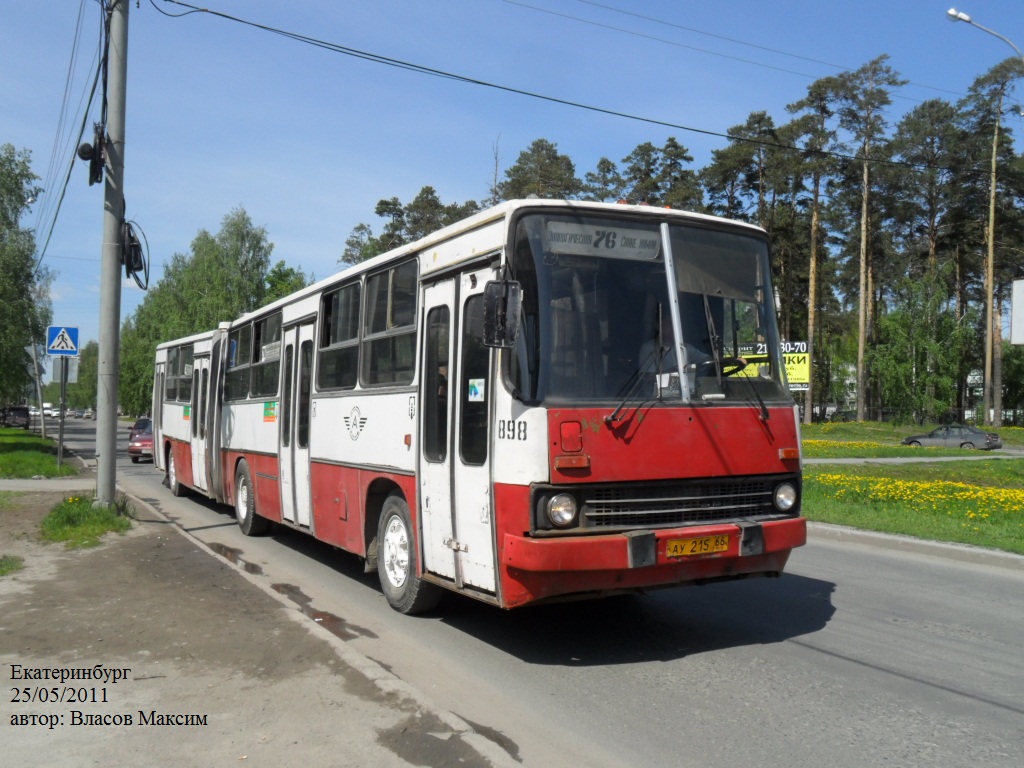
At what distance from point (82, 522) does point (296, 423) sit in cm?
395

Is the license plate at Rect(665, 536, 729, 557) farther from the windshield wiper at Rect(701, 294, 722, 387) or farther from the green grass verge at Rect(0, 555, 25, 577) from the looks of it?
the green grass verge at Rect(0, 555, 25, 577)

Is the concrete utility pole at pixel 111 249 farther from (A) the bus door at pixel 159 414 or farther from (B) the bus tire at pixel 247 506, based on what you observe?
(A) the bus door at pixel 159 414

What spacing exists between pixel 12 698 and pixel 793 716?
15.0 ft

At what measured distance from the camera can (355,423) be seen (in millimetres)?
8992

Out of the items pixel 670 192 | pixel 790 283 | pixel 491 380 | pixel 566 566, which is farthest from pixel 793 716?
pixel 790 283

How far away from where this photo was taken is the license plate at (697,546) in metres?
6.19

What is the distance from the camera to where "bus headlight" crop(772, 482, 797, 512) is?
6.95m


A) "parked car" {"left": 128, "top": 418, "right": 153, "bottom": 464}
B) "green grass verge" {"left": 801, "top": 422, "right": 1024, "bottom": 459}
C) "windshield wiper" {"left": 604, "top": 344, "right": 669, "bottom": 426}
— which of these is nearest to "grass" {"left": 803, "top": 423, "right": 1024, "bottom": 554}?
"windshield wiper" {"left": 604, "top": 344, "right": 669, "bottom": 426}

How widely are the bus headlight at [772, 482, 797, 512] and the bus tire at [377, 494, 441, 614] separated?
2850mm

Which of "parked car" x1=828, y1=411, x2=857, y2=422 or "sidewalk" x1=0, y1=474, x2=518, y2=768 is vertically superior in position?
"parked car" x1=828, y1=411, x2=857, y2=422

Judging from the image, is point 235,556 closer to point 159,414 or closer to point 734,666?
point 734,666

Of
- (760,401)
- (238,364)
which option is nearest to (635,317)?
(760,401)

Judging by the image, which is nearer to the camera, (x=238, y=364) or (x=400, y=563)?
(x=400, y=563)

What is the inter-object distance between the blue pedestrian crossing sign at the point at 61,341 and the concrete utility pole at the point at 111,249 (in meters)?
5.84
